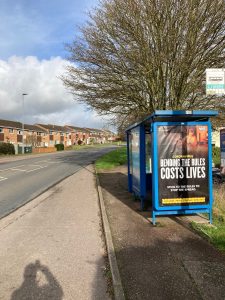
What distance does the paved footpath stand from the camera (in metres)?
4.37

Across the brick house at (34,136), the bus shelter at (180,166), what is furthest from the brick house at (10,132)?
the bus shelter at (180,166)

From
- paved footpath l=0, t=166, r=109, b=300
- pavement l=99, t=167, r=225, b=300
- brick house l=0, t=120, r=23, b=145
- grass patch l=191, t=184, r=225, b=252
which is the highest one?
brick house l=0, t=120, r=23, b=145

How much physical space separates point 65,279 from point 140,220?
3505mm

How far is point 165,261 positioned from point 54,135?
114m

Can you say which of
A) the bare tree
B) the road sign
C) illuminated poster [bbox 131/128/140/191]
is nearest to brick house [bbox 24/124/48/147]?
the bare tree

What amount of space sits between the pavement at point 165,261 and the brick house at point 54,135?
102972 mm

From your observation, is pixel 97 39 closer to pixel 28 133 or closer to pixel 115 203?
pixel 115 203

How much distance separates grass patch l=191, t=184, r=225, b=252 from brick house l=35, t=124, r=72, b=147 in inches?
4012

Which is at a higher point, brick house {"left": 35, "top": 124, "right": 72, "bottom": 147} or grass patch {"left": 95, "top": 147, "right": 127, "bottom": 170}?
brick house {"left": 35, "top": 124, "right": 72, "bottom": 147}

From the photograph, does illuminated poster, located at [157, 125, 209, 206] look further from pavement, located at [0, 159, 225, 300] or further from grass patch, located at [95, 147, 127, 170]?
grass patch, located at [95, 147, 127, 170]

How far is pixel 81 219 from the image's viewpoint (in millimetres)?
8500

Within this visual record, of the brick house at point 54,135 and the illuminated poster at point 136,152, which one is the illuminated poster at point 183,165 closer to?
the illuminated poster at point 136,152

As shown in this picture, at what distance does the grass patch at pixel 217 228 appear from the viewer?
235 inches

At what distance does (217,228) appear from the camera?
6.88 metres
